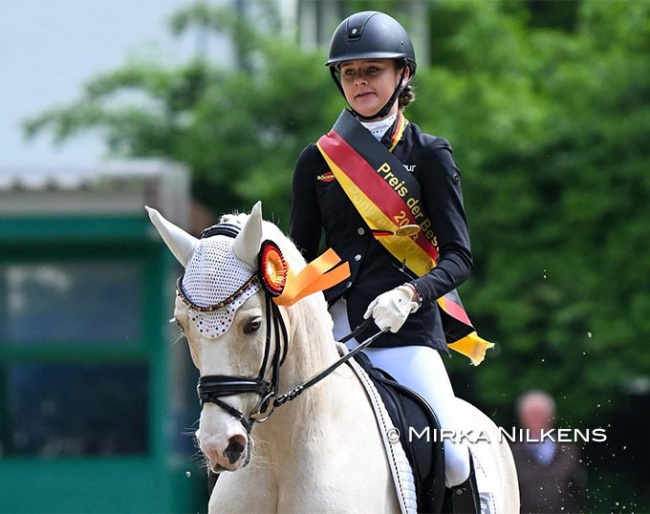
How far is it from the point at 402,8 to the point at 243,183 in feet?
14.3

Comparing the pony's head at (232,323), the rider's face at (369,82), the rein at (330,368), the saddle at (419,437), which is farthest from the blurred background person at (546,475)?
the pony's head at (232,323)

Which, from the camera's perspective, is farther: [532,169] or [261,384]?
[532,169]

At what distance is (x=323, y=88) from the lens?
62.7 feet

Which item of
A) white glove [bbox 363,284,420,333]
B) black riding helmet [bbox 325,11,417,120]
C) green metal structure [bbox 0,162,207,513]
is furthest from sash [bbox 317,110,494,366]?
green metal structure [bbox 0,162,207,513]

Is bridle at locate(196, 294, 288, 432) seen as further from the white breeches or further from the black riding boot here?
the black riding boot

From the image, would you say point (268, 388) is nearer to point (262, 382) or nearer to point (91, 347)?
point (262, 382)

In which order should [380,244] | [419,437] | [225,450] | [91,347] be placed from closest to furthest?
[225,450]
[419,437]
[380,244]
[91,347]

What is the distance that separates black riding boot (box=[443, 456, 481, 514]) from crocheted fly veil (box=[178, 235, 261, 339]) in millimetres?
1190

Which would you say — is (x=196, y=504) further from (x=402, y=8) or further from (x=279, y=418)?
(x=279, y=418)

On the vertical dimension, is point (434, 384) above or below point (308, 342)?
below

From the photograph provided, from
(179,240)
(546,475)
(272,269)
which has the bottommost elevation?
(546,475)

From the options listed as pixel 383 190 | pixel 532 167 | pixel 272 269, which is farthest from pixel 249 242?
pixel 532 167

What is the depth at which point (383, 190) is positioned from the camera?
224 inches

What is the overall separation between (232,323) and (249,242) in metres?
0.27
